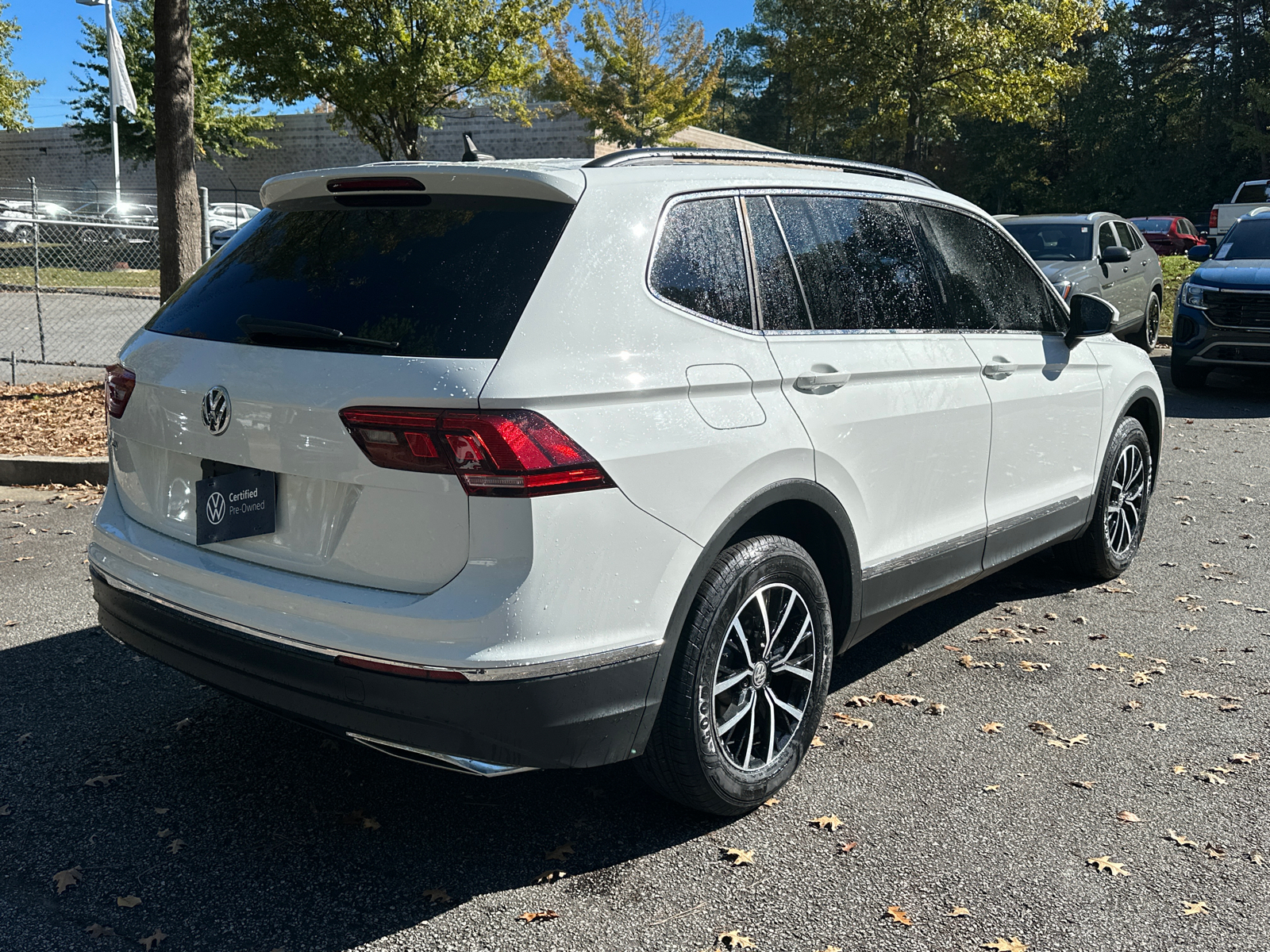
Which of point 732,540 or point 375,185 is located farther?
point 732,540

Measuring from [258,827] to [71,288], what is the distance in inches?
784

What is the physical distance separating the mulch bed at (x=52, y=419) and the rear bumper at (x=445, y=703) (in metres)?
5.41

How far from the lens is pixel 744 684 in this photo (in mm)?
3367

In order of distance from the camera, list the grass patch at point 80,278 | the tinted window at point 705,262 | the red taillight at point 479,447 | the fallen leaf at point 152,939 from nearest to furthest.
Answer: the red taillight at point 479,447, the fallen leaf at point 152,939, the tinted window at point 705,262, the grass patch at point 80,278

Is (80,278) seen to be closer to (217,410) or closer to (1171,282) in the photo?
(1171,282)

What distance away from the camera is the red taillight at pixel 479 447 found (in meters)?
2.64

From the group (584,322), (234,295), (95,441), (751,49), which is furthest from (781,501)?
(751,49)

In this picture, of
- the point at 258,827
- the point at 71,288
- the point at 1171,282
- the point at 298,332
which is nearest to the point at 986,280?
the point at 298,332

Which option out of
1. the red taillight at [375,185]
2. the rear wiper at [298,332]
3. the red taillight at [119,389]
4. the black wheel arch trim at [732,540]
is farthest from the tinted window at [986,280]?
the red taillight at [119,389]

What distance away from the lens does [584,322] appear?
286 centimetres

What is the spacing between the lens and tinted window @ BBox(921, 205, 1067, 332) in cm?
438

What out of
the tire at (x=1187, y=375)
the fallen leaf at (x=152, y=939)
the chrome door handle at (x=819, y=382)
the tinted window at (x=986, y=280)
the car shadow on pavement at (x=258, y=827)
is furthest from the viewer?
the tire at (x=1187, y=375)

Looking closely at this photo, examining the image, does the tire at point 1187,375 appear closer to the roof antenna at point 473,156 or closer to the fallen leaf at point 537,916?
the roof antenna at point 473,156

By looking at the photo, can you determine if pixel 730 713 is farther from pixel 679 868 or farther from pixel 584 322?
pixel 584 322
